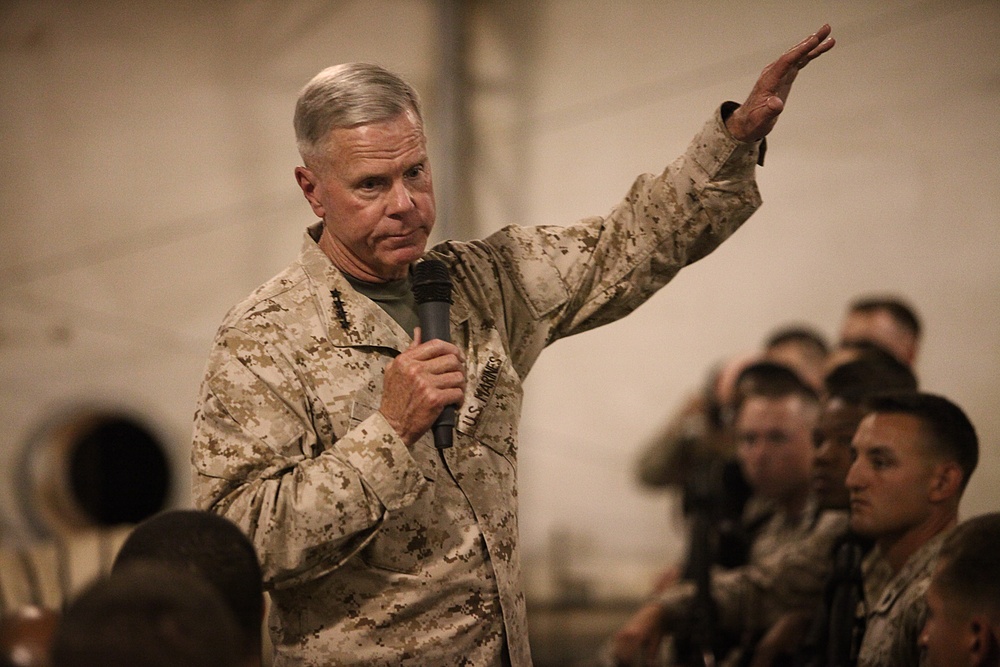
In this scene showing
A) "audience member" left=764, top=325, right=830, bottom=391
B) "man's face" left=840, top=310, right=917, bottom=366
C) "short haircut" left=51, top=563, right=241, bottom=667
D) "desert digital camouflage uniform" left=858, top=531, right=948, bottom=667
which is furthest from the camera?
"audience member" left=764, top=325, right=830, bottom=391

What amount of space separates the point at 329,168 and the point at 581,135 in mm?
4715

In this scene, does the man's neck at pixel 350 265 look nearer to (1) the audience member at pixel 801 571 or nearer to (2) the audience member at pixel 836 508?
(2) the audience member at pixel 836 508

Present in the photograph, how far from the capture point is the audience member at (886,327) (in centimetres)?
467

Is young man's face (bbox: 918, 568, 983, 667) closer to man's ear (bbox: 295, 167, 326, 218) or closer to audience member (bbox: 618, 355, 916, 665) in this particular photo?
audience member (bbox: 618, 355, 916, 665)

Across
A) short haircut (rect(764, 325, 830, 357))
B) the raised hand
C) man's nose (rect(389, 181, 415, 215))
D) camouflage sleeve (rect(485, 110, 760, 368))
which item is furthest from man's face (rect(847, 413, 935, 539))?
short haircut (rect(764, 325, 830, 357))

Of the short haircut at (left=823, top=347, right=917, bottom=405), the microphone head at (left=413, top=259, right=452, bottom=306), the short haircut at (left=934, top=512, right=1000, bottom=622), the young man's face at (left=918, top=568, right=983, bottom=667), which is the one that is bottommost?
the young man's face at (left=918, top=568, right=983, bottom=667)

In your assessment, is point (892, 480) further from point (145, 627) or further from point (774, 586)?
point (145, 627)

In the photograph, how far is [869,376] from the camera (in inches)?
140

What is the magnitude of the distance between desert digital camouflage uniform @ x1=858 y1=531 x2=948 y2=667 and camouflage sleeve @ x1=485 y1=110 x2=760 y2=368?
0.94 meters

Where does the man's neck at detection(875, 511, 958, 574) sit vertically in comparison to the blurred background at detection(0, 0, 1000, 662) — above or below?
below

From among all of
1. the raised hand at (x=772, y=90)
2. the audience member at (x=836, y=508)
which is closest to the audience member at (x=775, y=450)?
the audience member at (x=836, y=508)

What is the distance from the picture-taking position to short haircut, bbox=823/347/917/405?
3504 millimetres

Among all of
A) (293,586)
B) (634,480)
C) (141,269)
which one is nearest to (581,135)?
(634,480)

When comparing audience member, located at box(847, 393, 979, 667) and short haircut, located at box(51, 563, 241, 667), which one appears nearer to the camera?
short haircut, located at box(51, 563, 241, 667)
